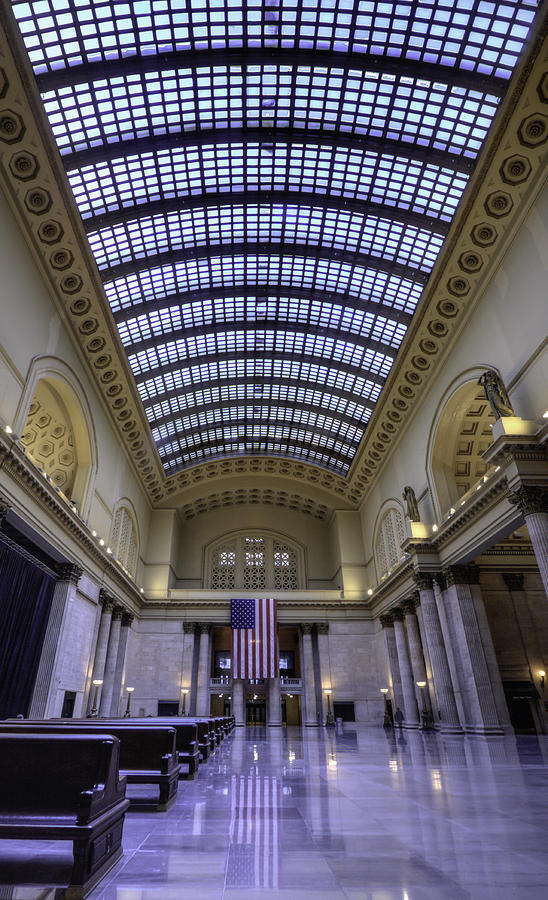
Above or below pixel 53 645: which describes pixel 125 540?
above

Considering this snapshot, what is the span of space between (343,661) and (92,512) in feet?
70.3

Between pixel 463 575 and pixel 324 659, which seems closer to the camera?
pixel 463 575

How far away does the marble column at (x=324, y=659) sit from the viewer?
3425 cm

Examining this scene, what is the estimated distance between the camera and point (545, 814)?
5.16 m

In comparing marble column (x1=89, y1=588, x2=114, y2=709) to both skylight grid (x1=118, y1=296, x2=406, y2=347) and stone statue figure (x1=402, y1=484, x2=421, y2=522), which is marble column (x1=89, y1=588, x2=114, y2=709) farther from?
stone statue figure (x1=402, y1=484, x2=421, y2=522)

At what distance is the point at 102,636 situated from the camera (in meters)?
26.7

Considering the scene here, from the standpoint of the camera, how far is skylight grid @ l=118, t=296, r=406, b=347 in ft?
88.7

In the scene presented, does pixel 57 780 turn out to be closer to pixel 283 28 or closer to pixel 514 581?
pixel 283 28

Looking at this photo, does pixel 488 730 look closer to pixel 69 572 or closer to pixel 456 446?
pixel 456 446

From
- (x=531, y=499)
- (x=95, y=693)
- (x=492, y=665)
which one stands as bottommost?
(x=95, y=693)

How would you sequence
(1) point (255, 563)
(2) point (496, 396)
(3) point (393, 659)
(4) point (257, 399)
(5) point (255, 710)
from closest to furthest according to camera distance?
(2) point (496, 396)
(3) point (393, 659)
(4) point (257, 399)
(1) point (255, 563)
(5) point (255, 710)

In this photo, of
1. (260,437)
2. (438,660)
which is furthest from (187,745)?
(260,437)

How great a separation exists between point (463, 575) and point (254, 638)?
56.5ft

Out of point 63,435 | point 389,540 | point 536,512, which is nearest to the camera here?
point 536,512
